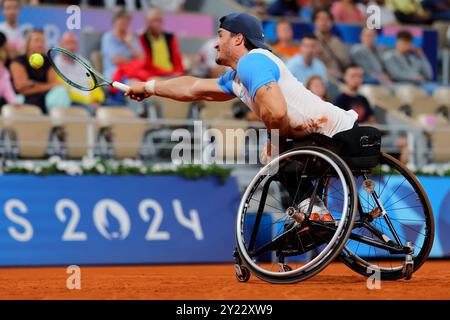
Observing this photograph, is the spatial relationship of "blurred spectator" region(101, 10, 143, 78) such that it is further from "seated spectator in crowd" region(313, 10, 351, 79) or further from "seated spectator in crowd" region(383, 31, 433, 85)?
"seated spectator in crowd" region(383, 31, 433, 85)

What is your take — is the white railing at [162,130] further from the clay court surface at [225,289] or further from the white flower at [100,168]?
the clay court surface at [225,289]

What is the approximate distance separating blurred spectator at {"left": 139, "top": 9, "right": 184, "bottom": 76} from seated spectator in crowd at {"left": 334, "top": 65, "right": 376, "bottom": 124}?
89.8 inches

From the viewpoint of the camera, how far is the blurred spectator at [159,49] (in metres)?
12.4

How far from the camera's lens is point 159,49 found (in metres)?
12.5

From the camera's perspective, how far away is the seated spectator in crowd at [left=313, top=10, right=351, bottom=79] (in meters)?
13.8

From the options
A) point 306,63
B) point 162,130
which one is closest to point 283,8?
point 306,63

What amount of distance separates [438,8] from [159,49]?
7202mm

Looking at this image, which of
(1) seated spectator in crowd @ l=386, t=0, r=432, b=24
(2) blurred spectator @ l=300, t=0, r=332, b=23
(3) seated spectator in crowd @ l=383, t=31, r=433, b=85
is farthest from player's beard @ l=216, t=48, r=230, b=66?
(1) seated spectator in crowd @ l=386, t=0, r=432, b=24

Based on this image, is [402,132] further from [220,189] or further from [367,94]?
[220,189]

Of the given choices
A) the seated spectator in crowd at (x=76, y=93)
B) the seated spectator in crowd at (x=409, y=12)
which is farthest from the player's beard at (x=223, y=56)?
the seated spectator in crowd at (x=409, y=12)

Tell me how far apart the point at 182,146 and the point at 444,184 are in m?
3.13

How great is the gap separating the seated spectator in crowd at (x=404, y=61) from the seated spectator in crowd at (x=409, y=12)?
76.0 inches
